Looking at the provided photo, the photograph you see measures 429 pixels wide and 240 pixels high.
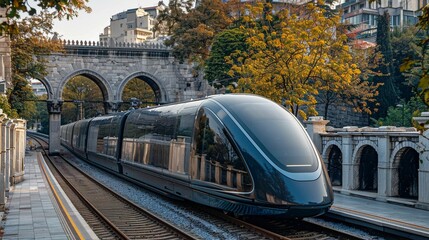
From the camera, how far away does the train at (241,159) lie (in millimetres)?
10734

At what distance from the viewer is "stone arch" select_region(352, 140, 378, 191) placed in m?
17.5

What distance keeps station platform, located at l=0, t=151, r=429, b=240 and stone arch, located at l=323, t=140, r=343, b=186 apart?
1.18m

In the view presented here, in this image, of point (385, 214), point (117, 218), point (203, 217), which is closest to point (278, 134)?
point (203, 217)

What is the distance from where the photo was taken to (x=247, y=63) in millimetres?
26609

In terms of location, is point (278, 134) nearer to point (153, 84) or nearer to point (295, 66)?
point (295, 66)

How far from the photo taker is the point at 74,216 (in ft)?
42.9

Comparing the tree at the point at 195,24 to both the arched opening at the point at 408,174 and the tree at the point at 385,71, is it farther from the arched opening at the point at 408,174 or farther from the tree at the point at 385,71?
the arched opening at the point at 408,174

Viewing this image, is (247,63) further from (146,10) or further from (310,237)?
(146,10)

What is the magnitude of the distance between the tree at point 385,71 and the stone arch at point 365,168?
22.8m

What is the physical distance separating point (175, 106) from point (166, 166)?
1.76 metres

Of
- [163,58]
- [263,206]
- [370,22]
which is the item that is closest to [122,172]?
[263,206]

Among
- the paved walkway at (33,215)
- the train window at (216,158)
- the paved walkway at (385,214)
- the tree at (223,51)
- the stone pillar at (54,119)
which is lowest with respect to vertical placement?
the paved walkway at (33,215)

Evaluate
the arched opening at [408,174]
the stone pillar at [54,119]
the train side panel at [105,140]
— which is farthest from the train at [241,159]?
the stone pillar at [54,119]

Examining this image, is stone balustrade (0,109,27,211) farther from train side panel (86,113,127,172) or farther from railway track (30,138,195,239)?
train side panel (86,113,127,172)
